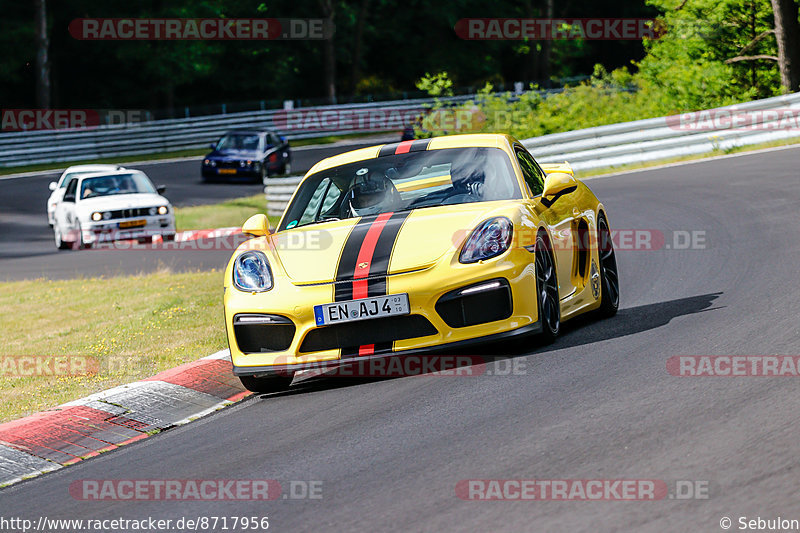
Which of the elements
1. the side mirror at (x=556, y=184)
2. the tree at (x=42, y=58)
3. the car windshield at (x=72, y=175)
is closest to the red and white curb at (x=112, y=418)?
the side mirror at (x=556, y=184)

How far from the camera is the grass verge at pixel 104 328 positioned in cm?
804

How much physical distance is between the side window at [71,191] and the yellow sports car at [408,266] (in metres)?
14.3

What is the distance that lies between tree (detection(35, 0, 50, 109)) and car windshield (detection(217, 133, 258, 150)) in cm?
1634

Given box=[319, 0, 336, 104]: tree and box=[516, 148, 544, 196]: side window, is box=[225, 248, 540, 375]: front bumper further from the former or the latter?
box=[319, 0, 336, 104]: tree

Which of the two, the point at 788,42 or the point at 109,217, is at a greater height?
the point at 788,42

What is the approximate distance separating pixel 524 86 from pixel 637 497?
2117 inches

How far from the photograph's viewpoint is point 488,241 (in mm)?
6840

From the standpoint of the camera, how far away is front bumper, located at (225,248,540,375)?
660 cm

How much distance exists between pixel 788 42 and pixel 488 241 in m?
17.3

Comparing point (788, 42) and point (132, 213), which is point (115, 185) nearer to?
point (132, 213)

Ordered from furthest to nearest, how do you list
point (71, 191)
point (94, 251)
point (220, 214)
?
point (220, 214) < point (71, 191) < point (94, 251)

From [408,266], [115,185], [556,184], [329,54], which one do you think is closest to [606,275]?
[556,184]

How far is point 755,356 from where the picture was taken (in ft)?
20.4

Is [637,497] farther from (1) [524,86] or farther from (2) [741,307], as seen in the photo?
(1) [524,86]
